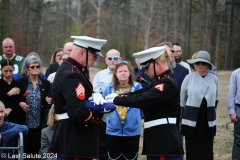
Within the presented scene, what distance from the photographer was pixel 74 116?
372 cm

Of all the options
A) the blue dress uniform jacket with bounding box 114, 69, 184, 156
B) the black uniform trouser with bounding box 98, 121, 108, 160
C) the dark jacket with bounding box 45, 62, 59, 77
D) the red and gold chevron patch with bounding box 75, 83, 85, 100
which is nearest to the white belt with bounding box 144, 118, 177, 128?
the blue dress uniform jacket with bounding box 114, 69, 184, 156

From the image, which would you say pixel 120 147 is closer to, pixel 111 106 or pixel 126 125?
pixel 126 125

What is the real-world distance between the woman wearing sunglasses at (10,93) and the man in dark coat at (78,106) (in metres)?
2.52

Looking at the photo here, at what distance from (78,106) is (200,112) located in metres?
2.88

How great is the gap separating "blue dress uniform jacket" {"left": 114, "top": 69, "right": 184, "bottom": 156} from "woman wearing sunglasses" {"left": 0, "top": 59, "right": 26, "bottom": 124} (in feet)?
8.68

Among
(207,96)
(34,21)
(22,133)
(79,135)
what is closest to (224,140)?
(207,96)

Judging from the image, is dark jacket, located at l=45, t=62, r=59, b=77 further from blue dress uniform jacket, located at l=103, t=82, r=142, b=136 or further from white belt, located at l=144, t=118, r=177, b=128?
white belt, located at l=144, t=118, r=177, b=128

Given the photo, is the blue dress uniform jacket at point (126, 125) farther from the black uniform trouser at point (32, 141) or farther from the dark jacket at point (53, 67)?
the dark jacket at point (53, 67)

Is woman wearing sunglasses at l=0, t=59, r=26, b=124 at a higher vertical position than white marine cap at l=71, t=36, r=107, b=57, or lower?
lower

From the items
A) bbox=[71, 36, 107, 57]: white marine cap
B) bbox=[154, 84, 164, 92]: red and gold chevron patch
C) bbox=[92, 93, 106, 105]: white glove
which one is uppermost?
bbox=[71, 36, 107, 57]: white marine cap

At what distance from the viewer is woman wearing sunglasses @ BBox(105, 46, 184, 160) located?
4156mm

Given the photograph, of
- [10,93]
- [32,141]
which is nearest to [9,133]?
[10,93]

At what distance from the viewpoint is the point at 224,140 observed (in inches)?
365

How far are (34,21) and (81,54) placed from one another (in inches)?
1568
